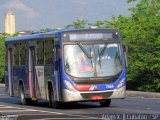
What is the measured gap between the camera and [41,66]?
25812mm

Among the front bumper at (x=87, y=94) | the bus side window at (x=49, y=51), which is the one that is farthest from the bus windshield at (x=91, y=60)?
the bus side window at (x=49, y=51)

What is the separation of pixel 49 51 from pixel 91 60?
194cm

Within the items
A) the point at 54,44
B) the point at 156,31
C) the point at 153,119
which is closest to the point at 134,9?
the point at 156,31

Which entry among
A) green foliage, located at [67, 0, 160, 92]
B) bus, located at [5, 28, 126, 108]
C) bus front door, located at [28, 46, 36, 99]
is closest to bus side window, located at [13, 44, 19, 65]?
bus front door, located at [28, 46, 36, 99]

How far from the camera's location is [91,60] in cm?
2377

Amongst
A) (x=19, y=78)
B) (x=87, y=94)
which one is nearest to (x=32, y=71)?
(x=19, y=78)

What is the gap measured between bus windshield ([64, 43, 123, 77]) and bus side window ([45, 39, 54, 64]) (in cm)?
102

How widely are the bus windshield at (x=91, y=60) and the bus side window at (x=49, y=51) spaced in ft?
3.33

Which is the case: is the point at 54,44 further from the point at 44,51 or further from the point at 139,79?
the point at 139,79

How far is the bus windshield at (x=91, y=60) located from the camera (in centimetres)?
2359

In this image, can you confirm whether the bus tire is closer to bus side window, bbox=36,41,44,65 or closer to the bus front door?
bus side window, bbox=36,41,44,65

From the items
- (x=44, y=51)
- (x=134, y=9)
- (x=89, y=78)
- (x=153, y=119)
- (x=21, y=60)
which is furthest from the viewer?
(x=134, y=9)

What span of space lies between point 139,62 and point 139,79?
1.80 metres

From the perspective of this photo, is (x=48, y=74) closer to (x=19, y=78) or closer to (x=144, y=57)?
(x=19, y=78)
